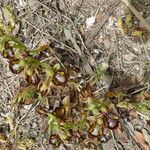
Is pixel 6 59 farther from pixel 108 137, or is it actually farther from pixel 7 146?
pixel 108 137

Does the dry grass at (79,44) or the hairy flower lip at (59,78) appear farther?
the dry grass at (79,44)

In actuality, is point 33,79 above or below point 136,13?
below

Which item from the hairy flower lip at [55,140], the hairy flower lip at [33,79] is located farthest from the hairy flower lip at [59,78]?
the hairy flower lip at [55,140]

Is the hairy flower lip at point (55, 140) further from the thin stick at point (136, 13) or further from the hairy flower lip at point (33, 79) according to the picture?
the thin stick at point (136, 13)

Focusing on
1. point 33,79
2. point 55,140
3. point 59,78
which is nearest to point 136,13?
point 59,78

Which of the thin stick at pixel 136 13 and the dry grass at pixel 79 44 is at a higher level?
the thin stick at pixel 136 13

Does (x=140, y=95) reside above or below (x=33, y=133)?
above

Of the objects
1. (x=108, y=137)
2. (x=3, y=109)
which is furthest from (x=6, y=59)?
(x=108, y=137)

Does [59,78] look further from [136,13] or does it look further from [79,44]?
[136,13]

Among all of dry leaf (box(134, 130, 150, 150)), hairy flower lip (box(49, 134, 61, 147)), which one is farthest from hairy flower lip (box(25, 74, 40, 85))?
dry leaf (box(134, 130, 150, 150))

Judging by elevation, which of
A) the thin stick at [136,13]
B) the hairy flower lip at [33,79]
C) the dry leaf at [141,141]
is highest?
the thin stick at [136,13]

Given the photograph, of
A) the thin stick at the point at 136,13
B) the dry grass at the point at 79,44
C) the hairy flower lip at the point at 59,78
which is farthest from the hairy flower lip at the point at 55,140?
the thin stick at the point at 136,13
